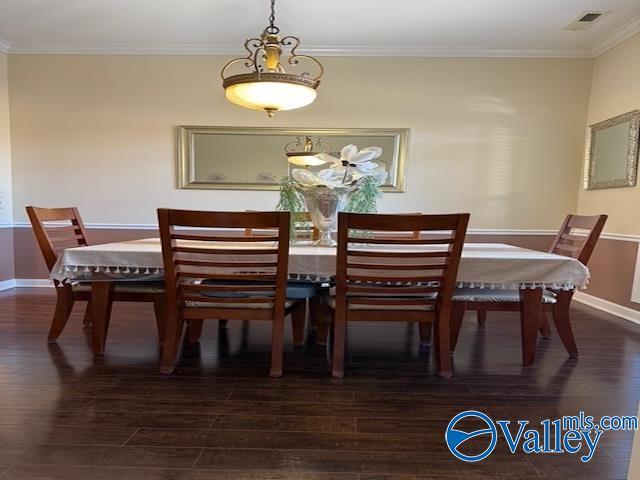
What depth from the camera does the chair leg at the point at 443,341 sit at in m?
1.77

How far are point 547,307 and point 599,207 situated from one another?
2.08 metres

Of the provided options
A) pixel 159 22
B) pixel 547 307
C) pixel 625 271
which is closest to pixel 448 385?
pixel 547 307

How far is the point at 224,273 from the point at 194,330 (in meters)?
0.74

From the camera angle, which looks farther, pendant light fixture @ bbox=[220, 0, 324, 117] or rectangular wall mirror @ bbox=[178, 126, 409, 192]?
→ rectangular wall mirror @ bbox=[178, 126, 409, 192]

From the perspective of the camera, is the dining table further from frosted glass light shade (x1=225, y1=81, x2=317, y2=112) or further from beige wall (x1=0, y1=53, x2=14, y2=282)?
beige wall (x1=0, y1=53, x2=14, y2=282)

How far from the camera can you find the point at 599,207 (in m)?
3.50

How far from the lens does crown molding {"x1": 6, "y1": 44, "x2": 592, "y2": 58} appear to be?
3713 millimetres

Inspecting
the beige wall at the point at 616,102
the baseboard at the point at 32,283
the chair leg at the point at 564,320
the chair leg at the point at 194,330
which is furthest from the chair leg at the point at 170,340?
the beige wall at the point at 616,102

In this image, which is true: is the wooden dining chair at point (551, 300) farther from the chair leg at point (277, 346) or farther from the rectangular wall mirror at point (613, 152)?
the rectangular wall mirror at point (613, 152)

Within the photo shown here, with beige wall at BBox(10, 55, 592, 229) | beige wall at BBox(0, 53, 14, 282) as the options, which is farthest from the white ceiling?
beige wall at BBox(0, 53, 14, 282)

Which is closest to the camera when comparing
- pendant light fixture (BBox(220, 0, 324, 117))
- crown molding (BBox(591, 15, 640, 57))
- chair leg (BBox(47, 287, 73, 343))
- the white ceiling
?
pendant light fixture (BBox(220, 0, 324, 117))

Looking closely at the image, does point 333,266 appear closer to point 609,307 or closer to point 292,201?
point 292,201

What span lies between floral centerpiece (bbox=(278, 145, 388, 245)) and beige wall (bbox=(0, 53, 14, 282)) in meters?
3.39

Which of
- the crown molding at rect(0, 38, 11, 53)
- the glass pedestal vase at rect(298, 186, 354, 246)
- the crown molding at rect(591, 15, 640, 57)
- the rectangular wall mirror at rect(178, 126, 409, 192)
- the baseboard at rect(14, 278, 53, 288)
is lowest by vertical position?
the baseboard at rect(14, 278, 53, 288)
